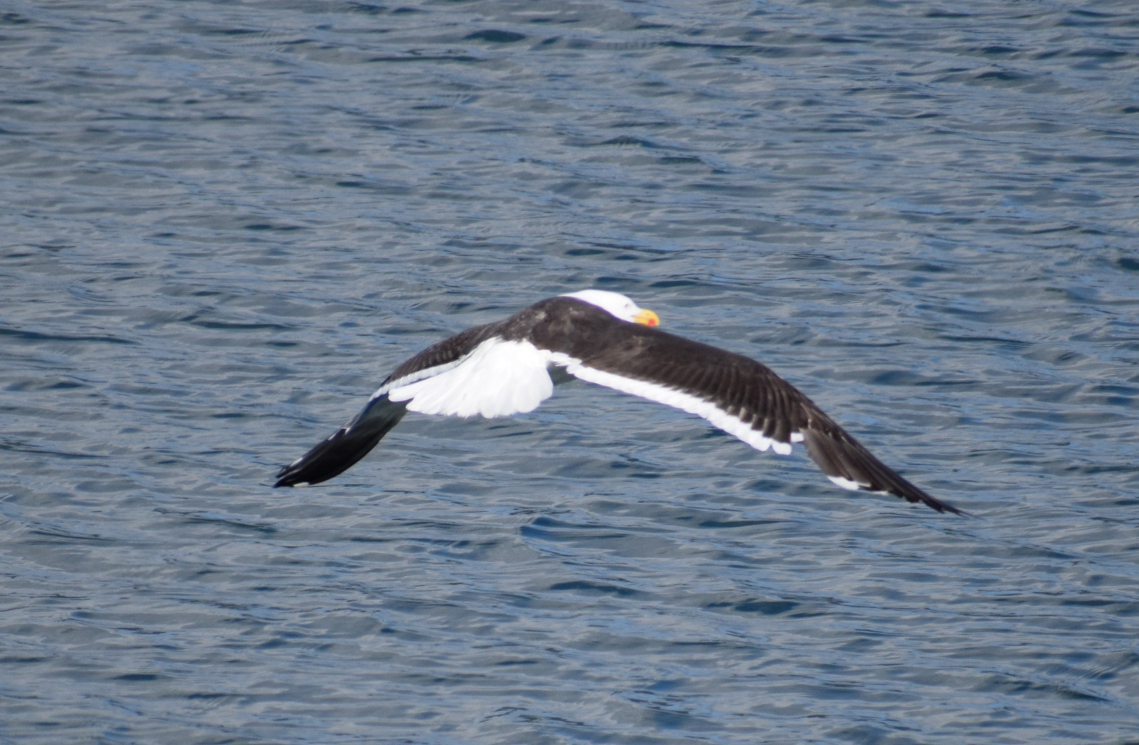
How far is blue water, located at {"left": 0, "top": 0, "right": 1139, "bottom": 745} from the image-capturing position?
25.7 ft

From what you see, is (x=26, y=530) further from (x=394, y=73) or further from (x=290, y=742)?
(x=394, y=73)

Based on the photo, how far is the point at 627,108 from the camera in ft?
49.6

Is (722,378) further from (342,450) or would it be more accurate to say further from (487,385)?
(342,450)

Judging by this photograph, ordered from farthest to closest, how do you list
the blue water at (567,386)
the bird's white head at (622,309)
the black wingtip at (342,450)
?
the bird's white head at (622,309)
the black wingtip at (342,450)
the blue water at (567,386)

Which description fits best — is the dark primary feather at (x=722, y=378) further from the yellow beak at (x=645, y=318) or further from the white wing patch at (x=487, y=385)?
the yellow beak at (x=645, y=318)

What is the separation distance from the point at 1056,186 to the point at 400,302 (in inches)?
230

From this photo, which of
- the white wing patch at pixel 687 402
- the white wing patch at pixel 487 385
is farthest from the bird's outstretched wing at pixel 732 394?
the white wing patch at pixel 487 385

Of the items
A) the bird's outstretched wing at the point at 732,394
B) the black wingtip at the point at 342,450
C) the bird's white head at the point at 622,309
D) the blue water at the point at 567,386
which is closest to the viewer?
the bird's outstretched wing at the point at 732,394

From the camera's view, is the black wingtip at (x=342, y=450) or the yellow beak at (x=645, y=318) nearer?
the black wingtip at (x=342, y=450)

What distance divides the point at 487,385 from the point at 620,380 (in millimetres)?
600

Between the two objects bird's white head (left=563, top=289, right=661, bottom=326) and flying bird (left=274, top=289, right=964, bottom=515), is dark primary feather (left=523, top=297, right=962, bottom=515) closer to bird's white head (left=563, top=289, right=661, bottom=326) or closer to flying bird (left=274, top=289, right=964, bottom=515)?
flying bird (left=274, top=289, right=964, bottom=515)

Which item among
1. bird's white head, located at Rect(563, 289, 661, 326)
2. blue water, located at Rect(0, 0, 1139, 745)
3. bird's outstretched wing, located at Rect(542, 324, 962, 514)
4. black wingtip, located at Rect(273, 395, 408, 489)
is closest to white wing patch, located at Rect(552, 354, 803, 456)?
bird's outstretched wing, located at Rect(542, 324, 962, 514)

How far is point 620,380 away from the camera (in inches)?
274

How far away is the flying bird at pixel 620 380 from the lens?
260 inches
